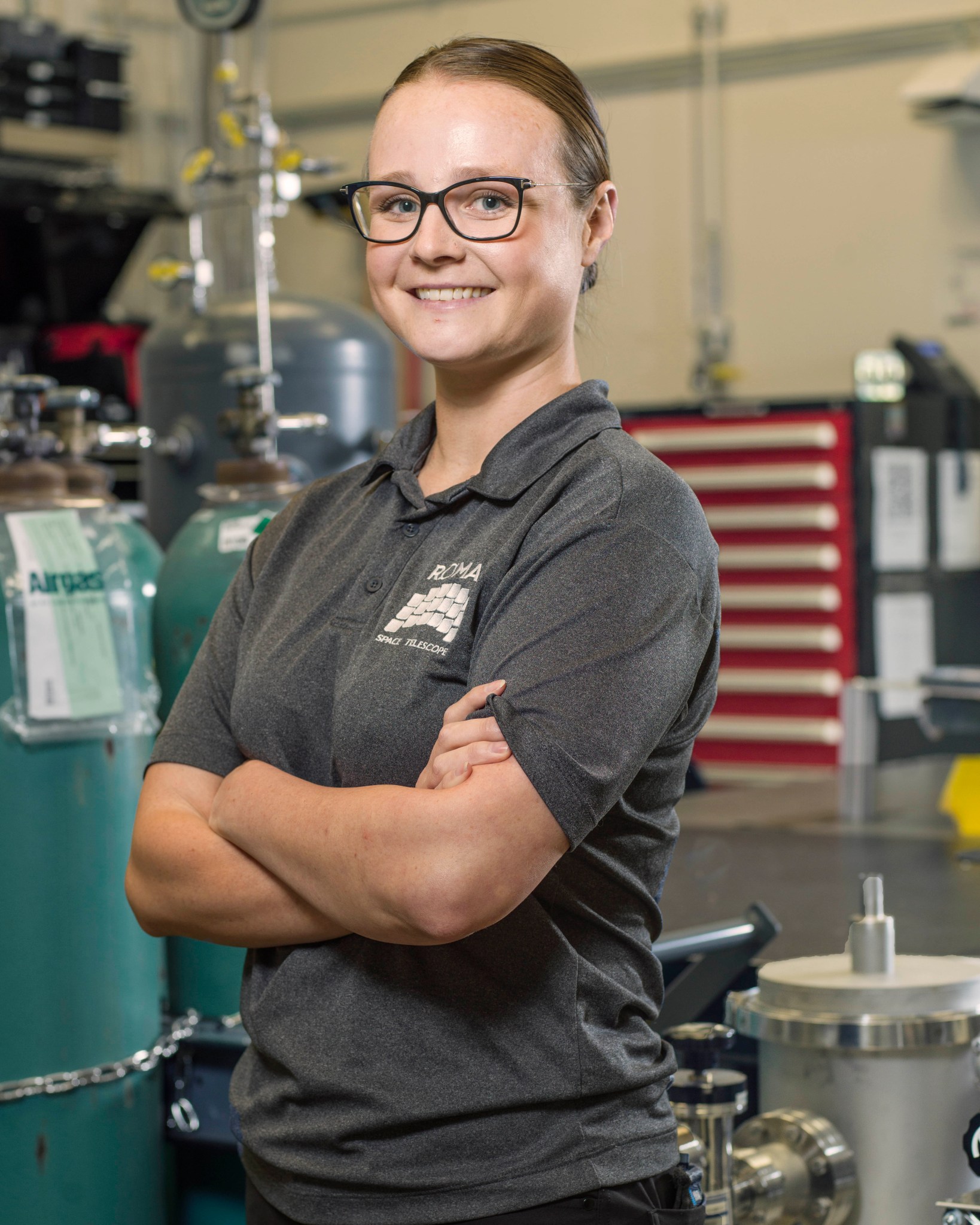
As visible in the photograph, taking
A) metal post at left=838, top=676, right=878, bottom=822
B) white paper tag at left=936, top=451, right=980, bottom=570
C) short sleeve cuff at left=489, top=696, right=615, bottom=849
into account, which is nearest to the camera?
short sleeve cuff at left=489, top=696, right=615, bottom=849

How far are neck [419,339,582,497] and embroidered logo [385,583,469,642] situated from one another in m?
0.10

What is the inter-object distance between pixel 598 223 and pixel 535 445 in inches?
6.5

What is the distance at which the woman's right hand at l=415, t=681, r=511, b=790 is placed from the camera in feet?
2.70

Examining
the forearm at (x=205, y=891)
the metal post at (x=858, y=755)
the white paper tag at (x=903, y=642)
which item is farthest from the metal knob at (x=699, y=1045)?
the white paper tag at (x=903, y=642)

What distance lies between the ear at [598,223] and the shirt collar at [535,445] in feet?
0.28

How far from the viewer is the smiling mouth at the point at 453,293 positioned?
95 centimetres

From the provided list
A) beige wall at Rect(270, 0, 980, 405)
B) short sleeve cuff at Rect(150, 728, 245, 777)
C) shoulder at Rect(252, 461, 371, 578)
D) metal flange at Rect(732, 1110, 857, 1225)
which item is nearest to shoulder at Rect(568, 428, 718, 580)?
shoulder at Rect(252, 461, 371, 578)

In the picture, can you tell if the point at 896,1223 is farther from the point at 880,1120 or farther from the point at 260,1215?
the point at 260,1215

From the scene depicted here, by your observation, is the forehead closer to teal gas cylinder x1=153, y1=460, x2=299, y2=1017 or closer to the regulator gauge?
teal gas cylinder x1=153, y1=460, x2=299, y2=1017

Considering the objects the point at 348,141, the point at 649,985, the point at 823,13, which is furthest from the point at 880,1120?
the point at 348,141

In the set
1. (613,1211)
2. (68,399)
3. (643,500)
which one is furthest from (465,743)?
(68,399)

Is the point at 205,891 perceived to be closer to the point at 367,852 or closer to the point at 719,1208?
the point at 367,852

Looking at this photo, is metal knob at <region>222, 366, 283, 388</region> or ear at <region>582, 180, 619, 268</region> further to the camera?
metal knob at <region>222, 366, 283, 388</region>

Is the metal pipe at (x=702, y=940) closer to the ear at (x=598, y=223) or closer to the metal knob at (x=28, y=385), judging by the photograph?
the ear at (x=598, y=223)
